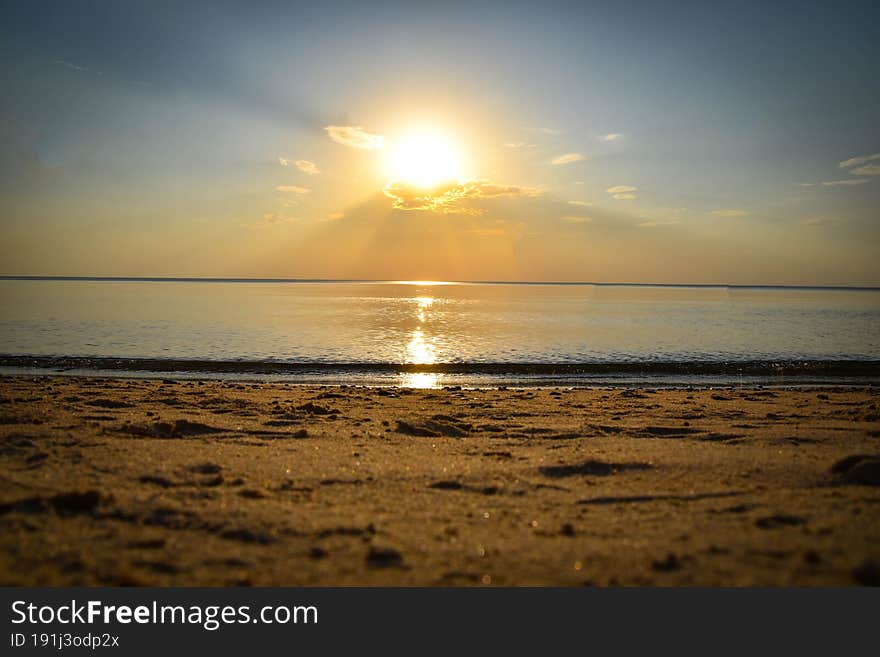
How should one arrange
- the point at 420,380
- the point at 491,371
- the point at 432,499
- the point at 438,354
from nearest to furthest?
1. the point at 432,499
2. the point at 420,380
3. the point at 491,371
4. the point at 438,354

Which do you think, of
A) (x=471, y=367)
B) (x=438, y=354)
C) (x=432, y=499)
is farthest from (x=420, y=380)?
(x=432, y=499)

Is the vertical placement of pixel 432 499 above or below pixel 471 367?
above

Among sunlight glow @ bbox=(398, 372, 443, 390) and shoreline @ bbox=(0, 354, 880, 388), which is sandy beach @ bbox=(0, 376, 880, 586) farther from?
shoreline @ bbox=(0, 354, 880, 388)

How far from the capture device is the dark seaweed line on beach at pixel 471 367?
2533cm

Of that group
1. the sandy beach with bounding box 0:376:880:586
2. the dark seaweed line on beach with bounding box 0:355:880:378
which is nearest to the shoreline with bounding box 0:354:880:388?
the dark seaweed line on beach with bounding box 0:355:880:378

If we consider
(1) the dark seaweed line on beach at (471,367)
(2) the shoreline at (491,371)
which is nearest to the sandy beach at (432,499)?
(2) the shoreline at (491,371)

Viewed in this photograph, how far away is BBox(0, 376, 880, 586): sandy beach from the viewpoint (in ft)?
15.1

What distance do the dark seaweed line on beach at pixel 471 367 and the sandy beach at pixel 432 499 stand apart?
12990mm

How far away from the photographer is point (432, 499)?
6664 mm

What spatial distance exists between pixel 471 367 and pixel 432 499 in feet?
67.4

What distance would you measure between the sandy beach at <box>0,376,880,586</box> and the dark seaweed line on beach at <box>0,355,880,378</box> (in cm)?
1299

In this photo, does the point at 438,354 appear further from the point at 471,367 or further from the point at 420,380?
the point at 420,380

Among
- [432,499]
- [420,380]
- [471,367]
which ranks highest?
[432,499]

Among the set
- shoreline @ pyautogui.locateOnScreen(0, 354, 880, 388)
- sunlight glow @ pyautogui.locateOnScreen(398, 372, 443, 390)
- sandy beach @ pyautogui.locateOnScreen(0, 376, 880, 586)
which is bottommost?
sunlight glow @ pyautogui.locateOnScreen(398, 372, 443, 390)
